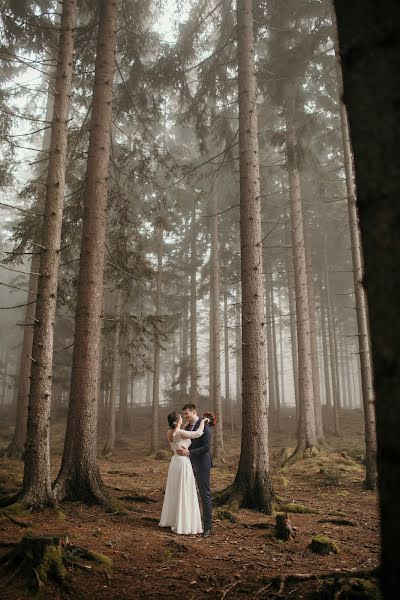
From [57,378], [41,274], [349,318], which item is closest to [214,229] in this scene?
[41,274]

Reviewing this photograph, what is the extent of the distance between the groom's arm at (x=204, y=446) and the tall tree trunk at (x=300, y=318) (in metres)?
8.10

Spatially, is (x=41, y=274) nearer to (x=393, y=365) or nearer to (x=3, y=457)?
(x=393, y=365)

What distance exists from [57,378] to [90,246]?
1782 cm

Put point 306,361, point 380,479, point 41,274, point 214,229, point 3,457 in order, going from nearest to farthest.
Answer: point 380,479
point 41,274
point 3,457
point 306,361
point 214,229

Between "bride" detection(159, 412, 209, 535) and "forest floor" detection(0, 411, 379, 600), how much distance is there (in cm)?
23

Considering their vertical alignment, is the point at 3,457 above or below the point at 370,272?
below

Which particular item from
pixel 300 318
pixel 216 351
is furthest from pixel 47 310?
pixel 300 318

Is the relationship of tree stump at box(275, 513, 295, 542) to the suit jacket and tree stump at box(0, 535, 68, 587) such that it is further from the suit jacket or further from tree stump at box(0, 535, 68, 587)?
tree stump at box(0, 535, 68, 587)

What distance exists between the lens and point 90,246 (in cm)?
840

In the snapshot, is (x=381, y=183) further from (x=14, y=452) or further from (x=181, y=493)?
(x=14, y=452)

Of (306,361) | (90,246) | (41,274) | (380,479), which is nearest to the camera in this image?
A: (380,479)

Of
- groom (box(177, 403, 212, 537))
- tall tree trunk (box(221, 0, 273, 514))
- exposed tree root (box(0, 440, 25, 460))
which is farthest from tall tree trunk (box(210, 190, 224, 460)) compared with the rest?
groom (box(177, 403, 212, 537))

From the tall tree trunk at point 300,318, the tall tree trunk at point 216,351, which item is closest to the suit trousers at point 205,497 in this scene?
the tall tree trunk at point 216,351

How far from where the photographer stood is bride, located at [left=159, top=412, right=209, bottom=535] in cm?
635
